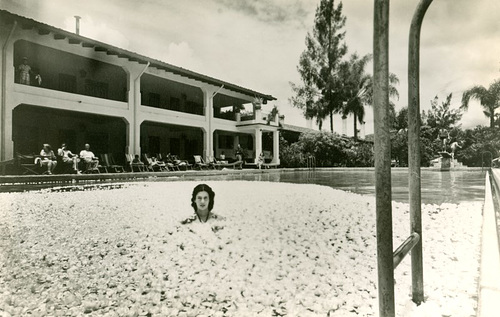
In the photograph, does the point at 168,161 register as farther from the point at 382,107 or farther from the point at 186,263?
the point at 382,107

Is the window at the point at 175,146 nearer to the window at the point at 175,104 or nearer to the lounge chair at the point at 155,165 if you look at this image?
the lounge chair at the point at 155,165

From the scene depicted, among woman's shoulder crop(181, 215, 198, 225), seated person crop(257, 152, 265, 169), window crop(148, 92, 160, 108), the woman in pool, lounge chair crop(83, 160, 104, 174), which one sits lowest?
woman's shoulder crop(181, 215, 198, 225)

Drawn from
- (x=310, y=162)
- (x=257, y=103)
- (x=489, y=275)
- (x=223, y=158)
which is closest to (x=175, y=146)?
(x=223, y=158)

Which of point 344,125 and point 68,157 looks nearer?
point 344,125

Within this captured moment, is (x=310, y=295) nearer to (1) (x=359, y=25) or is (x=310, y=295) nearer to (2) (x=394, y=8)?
(1) (x=359, y=25)

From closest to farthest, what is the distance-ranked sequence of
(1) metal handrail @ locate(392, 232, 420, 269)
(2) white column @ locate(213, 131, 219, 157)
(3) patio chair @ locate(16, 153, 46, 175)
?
1. (1) metal handrail @ locate(392, 232, 420, 269)
2. (2) white column @ locate(213, 131, 219, 157)
3. (3) patio chair @ locate(16, 153, 46, 175)

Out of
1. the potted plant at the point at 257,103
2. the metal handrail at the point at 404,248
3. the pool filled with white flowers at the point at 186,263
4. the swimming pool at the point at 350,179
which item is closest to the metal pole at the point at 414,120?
the metal handrail at the point at 404,248

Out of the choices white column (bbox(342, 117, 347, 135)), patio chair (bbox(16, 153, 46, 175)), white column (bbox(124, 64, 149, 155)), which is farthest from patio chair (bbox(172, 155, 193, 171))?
patio chair (bbox(16, 153, 46, 175))

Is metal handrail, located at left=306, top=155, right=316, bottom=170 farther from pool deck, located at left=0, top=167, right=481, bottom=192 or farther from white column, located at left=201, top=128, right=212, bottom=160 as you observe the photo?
white column, located at left=201, top=128, right=212, bottom=160
